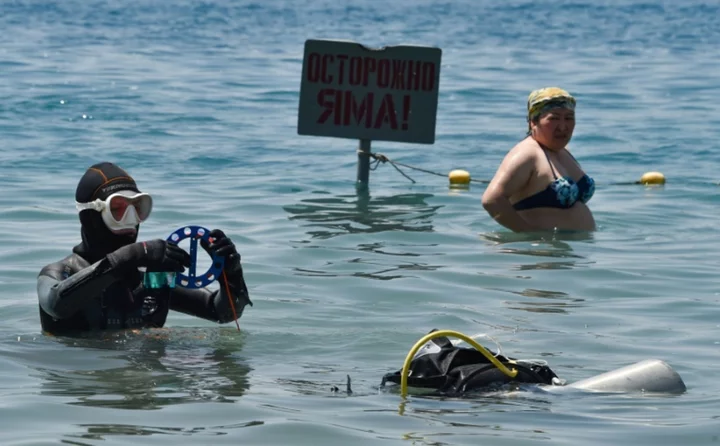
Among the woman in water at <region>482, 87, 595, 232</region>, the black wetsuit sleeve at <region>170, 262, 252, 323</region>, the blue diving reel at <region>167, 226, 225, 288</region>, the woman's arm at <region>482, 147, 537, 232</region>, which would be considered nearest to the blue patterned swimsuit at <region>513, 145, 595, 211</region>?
the woman in water at <region>482, 87, 595, 232</region>

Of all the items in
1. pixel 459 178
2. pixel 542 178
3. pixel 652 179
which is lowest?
pixel 542 178

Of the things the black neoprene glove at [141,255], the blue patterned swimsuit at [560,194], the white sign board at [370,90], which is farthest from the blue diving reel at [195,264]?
the white sign board at [370,90]

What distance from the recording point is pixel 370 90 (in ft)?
40.1

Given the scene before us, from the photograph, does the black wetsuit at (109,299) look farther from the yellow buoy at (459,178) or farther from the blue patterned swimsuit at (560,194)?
the yellow buoy at (459,178)

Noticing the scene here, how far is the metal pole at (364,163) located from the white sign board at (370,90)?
45 cm

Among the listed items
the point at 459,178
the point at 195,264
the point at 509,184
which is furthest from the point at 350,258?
the point at 459,178

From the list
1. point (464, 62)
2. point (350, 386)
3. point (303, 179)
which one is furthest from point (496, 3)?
point (350, 386)

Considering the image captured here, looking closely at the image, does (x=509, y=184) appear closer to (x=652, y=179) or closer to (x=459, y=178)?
(x=459, y=178)

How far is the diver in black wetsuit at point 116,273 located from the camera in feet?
20.5

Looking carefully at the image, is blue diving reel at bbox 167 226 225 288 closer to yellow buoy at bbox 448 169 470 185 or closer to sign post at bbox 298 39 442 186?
sign post at bbox 298 39 442 186

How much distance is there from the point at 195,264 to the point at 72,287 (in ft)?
2.04

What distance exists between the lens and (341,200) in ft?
40.8

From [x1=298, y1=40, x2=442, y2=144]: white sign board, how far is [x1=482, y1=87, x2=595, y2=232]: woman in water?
226cm

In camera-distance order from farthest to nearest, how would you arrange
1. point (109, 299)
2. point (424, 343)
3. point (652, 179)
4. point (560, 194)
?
1. point (652, 179)
2. point (560, 194)
3. point (109, 299)
4. point (424, 343)
